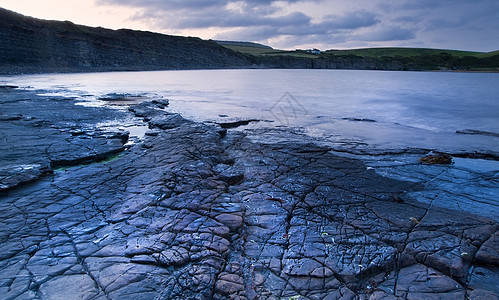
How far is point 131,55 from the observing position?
63531 millimetres

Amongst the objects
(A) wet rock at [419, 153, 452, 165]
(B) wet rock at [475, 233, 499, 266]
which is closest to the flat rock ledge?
(B) wet rock at [475, 233, 499, 266]

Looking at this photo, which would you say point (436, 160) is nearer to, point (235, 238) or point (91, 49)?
point (235, 238)

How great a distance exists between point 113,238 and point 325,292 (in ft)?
9.13

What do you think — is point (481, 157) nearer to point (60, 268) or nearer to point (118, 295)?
point (118, 295)

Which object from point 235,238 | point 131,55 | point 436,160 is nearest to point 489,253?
point 235,238

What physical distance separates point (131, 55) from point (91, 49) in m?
9.88

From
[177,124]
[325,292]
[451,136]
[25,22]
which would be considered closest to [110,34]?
[25,22]

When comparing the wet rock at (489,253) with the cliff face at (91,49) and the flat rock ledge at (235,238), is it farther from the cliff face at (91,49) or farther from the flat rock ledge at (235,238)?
the cliff face at (91,49)

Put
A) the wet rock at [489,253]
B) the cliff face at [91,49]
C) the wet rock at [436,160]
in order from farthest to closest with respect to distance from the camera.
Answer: the cliff face at [91,49] < the wet rock at [436,160] < the wet rock at [489,253]

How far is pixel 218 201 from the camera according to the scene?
502 centimetres

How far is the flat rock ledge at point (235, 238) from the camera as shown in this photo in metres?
3.27

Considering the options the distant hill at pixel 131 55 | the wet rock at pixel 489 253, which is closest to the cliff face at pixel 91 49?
the distant hill at pixel 131 55

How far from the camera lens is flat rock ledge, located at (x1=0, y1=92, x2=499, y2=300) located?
327 cm

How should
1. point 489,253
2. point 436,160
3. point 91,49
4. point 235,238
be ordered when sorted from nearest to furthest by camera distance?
point 489,253 < point 235,238 < point 436,160 < point 91,49
